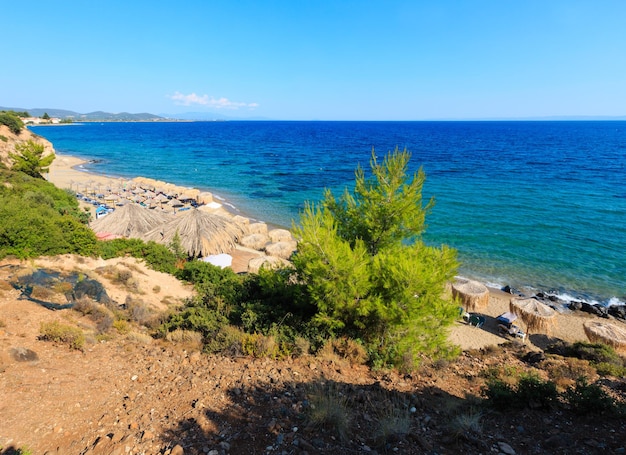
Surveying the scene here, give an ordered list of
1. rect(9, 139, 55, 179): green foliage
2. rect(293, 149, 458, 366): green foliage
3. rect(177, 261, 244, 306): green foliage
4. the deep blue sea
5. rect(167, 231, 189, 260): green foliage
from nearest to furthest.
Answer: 1. rect(293, 149, 458, 366): green foliage
2. rect(177, 261, 244, 306): green foliage
3. rect(167, 231, 189, 260): green foliage
4. the deep blue sea
5. rect(9, 139, 55, 179): green foliage

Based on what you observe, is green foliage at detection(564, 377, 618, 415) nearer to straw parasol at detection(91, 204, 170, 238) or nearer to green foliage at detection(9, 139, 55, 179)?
straw parasol at detection(91, 204, 170, 238)

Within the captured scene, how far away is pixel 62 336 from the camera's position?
716 centimetres

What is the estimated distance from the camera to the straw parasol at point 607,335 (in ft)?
40.2

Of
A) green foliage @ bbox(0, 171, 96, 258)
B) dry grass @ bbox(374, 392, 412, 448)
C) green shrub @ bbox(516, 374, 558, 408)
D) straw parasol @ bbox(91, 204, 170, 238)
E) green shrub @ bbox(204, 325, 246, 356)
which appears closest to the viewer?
dry grass @ bbox(374, 392, 412, 448)

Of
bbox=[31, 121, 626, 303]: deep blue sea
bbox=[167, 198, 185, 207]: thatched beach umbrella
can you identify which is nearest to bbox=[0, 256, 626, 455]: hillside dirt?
bbox=[31, 121, 626, 303]: deep blue sea

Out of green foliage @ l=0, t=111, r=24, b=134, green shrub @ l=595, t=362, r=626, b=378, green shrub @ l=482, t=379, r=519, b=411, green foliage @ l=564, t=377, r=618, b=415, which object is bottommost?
green shrub @ l=595, t=362, r=626, b=378

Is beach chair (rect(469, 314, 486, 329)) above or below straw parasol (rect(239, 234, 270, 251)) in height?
below

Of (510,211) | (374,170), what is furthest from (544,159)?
(374,170)

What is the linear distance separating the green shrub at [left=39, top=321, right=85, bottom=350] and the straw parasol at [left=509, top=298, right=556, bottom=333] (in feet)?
50.9

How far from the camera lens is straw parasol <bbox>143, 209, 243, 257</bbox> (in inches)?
681

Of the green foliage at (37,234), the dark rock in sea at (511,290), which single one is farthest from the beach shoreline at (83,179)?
the dark rock in sea at (511,290)

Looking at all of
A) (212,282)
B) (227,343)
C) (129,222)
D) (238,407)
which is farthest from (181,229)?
(238,407)

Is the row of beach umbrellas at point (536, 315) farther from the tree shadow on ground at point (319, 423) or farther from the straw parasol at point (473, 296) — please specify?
the tree shadow on ground at point (319, 423)

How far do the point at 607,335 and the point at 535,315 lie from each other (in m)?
2.26
